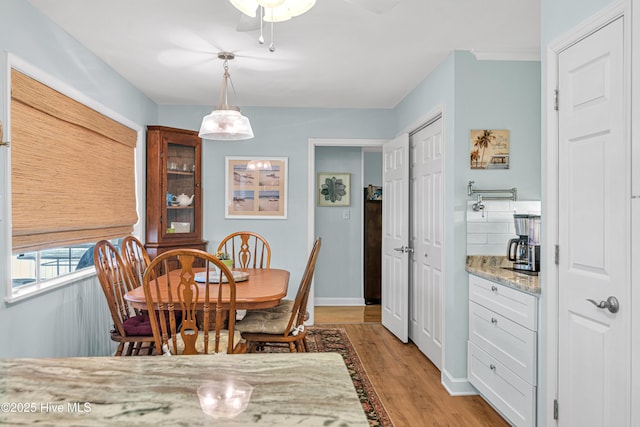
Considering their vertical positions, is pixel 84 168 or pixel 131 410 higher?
pixel 84 168

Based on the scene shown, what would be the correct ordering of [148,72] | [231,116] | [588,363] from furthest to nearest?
[148,72] < [231,116] < [588,363]

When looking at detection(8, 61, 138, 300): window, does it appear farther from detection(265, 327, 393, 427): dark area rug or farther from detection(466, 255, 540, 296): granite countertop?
detection(466, 255, 540, 296): granite countertop

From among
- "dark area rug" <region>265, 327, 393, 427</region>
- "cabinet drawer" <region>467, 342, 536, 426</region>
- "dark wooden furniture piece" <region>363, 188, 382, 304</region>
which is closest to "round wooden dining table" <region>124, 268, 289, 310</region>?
"dark area rug" <region>265, 327, 393, 427</region>

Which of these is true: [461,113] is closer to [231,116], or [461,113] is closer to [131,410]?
[231,116]

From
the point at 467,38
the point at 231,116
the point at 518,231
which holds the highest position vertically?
the point at 467,38

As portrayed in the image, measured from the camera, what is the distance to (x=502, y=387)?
106 inches

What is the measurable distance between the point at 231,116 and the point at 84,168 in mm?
1117

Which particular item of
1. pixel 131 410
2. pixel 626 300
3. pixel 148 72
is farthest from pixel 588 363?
pixel 148 72

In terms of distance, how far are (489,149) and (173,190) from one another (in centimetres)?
308

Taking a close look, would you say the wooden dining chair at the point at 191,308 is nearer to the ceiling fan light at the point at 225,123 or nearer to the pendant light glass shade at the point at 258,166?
the ceiling fan light at the point at 225,123

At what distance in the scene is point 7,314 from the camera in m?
2.33

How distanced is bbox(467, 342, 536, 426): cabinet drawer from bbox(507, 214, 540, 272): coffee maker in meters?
0.62

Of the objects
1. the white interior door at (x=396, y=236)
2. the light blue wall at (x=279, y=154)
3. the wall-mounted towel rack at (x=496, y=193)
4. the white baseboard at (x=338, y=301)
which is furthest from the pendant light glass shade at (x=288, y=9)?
the white baseboard at (x=338, y=301)

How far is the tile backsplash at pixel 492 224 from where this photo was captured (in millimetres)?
3219
